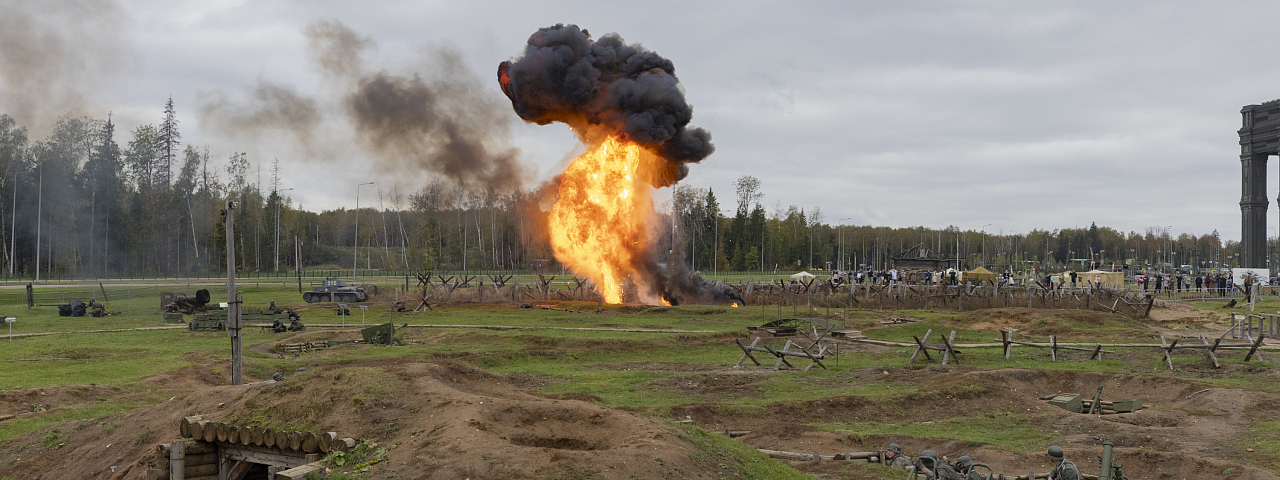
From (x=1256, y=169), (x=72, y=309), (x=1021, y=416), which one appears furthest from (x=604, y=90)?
(x=1256, y=169)

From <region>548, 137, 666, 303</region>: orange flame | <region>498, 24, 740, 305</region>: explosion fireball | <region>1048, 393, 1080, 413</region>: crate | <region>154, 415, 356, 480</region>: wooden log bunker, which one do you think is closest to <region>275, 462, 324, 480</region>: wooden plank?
<region>154, 415, 356, 480</region>: wooden log bunker

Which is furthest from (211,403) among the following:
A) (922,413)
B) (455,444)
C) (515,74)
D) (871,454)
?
(515,74)

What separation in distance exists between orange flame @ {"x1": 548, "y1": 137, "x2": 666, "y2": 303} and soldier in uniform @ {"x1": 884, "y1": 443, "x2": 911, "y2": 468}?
138 ft

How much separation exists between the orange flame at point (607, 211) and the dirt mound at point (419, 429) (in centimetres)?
3962

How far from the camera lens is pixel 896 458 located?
16.2 meters

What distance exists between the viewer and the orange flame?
191ft

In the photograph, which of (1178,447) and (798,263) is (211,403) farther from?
(798,263)

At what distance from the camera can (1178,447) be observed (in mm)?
17688

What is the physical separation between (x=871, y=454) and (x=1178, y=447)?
6626mm

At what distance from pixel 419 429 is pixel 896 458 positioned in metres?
8.92

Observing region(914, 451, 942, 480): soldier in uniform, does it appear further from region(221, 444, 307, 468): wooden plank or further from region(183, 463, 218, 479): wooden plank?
region(183, 463, 218, 479): wooden plank

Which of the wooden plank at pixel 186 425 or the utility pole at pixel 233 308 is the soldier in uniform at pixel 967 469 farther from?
the utility pole at pixel 233 308

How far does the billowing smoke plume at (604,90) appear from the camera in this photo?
179 feet

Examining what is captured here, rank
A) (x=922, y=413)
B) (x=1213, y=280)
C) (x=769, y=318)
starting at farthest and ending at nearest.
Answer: (x=1213, y=280) < (x=769, y=318) < (x=922, y=413)
